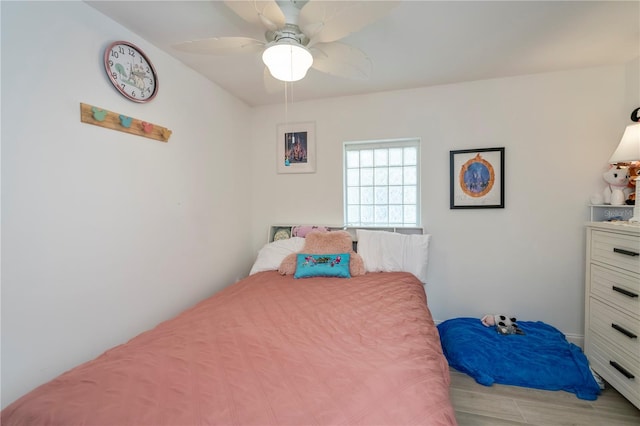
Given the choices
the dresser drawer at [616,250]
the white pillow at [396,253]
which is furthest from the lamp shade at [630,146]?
the white pillow at [396,253]

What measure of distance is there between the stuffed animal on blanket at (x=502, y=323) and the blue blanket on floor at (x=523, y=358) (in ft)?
0.13

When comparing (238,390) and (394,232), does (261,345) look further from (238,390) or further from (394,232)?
(394,232)

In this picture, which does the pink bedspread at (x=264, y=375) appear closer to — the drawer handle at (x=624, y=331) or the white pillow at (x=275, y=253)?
the white pillow at (x=275, y=253)

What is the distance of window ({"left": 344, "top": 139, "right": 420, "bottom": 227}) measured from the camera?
2.77 m

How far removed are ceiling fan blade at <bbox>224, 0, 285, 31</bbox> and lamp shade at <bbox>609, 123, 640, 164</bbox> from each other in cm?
238

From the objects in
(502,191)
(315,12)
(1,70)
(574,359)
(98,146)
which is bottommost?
(574,359)

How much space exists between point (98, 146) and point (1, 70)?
18.1 inches

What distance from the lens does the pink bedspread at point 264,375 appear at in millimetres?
786

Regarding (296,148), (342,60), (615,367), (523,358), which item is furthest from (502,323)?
(296,148)

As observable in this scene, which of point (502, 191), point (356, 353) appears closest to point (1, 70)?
point (356, 353)

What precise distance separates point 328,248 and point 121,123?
68.7 inches

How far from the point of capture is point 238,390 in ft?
2.88

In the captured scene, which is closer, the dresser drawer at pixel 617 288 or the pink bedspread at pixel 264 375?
the pink bedspread at pixel 264 375

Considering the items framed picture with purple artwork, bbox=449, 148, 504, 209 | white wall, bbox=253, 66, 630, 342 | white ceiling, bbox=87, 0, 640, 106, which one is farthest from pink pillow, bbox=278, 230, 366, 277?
white ceiling, bbox=87, 0, 640, 106
